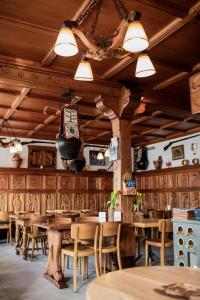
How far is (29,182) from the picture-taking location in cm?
1015

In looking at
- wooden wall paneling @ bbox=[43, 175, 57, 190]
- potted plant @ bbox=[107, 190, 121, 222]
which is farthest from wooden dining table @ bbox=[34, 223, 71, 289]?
wooden wall paneling @ bbox=[43, 175, 57, 190]

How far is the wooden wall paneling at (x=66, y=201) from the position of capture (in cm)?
1048

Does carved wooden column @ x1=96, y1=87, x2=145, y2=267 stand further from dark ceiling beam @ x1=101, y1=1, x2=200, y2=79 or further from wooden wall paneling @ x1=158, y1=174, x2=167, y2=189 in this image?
wooden wall paneling @ x1=158, y1=174, x2=167, y2=189

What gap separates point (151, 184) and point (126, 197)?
18.7 feet

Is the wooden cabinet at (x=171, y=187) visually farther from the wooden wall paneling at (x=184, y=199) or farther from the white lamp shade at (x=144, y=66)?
the white lamp shade at (x=144, y=66)

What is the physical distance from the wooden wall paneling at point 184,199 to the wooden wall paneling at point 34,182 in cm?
475

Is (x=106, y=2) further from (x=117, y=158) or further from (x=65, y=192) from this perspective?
(x=65, y=192)

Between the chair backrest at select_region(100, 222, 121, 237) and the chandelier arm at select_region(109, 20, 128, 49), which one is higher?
the chandelier arm at select_region(109, 20, 128, 49)

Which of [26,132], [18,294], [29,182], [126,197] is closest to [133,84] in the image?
[126,197]

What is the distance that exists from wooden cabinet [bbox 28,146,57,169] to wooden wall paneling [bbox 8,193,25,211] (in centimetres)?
112

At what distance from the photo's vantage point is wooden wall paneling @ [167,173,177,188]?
377 inches

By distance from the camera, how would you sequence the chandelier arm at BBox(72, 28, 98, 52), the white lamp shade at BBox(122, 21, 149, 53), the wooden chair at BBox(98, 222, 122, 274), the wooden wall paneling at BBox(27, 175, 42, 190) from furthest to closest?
the wooden wall paneling at BBox(27, 175, 42, 190) < the wooden chair at BBox(98, 222, 122, 274) < the chandelier arm at BBox(72, 28, 98, 52) < the white lamp shade at BBox(122, 21, 149, 53)

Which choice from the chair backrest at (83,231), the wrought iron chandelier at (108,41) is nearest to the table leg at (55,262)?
the chair backrest at (83,231)

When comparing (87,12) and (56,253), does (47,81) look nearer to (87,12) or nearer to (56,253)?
(87,12)
